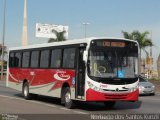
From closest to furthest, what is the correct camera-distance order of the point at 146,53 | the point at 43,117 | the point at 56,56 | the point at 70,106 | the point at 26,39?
the point at 43,117 < the point at 70,106 < the point at 56,56 < the point at 146,53 < the point at 26,39

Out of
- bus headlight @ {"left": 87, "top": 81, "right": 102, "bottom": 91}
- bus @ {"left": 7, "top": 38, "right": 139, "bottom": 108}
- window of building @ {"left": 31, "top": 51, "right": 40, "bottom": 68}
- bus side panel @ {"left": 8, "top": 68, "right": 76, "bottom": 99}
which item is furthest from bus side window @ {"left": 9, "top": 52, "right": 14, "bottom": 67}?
bus headlight @ {"left": 87, "top": 81, "right": 102, "bottom": 91}

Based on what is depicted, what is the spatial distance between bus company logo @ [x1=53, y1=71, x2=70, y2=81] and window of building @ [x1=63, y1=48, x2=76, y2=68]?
37 centimetres

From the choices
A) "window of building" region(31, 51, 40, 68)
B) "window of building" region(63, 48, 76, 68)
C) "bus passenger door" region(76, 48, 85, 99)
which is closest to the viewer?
"bus passenger door" region(76, 48, 85, 99)

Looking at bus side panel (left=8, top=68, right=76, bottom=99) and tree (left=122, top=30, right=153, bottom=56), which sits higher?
tree (left=122, top=30, right=153, bottom=56)

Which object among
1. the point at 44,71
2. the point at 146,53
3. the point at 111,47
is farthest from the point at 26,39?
the point at 111,47

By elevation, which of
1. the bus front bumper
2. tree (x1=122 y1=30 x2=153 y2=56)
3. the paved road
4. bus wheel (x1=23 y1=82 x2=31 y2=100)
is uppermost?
tree (x1=122 y1=30 x2=153 y2=56)

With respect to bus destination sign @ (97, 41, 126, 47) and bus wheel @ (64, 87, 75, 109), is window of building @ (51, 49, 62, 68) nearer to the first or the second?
bus wheel @ (64, 87, 75, 109)

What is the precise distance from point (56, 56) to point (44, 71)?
1640mm

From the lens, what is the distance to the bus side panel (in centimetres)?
2022

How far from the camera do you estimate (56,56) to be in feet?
71.4

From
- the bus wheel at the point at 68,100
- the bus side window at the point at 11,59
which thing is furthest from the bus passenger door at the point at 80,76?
the bus side window at the point at 11,59

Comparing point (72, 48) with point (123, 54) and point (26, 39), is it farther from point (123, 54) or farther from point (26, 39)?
point (26, 39)

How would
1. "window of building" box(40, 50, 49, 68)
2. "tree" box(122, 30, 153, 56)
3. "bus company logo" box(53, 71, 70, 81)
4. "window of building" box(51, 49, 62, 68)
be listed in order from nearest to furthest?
"bus company logo" box(53, 71, 70, 81)
"window of building" box(51, 49, 62, 68)
"window of building" box(40, 50, 49, 68)
"tree" box(122, 30, 153, 56)

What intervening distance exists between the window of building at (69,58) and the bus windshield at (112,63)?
1435 millimetres
